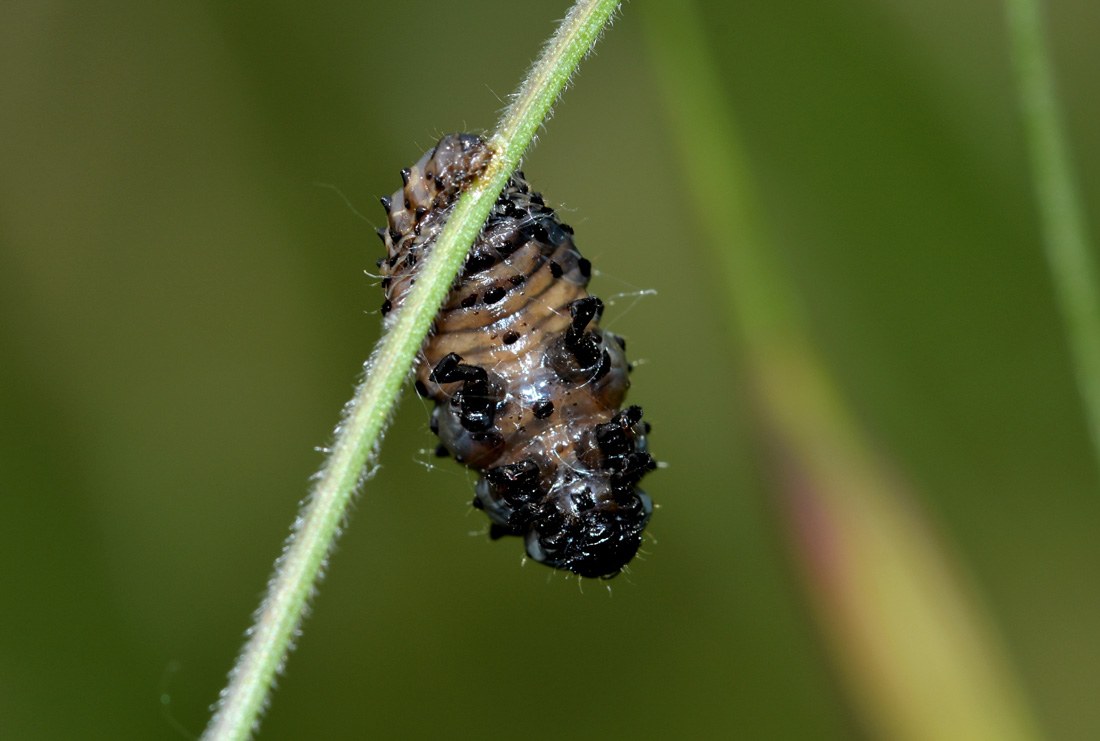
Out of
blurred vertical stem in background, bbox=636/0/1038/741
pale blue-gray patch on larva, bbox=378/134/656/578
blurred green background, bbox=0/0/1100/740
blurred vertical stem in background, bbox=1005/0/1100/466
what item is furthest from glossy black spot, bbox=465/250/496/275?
blurred green background, bbox=0/0/1100/740

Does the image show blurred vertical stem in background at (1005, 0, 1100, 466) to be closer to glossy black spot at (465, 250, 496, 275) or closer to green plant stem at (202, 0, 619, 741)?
green plant stem at (202, 0, 619, 741)

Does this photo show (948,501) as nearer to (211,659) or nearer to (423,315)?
(211,659)

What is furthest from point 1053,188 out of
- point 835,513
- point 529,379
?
point 529,379

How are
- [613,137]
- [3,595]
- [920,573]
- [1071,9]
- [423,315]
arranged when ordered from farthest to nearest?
[613,137]
[1071,9]
[3,595]
[920,573]
[423,315]

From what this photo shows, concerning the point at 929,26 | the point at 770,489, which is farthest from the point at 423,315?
the point at 929,26

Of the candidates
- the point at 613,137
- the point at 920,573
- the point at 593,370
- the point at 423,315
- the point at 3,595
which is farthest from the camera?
the point at 613,137

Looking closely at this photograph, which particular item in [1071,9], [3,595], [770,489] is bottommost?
[3,595]

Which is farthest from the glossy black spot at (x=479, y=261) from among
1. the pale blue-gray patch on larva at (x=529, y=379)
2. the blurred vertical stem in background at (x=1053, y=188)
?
the blurred vertical stem in background at (x=1053, y=188)

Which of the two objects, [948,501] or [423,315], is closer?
[423,315]
